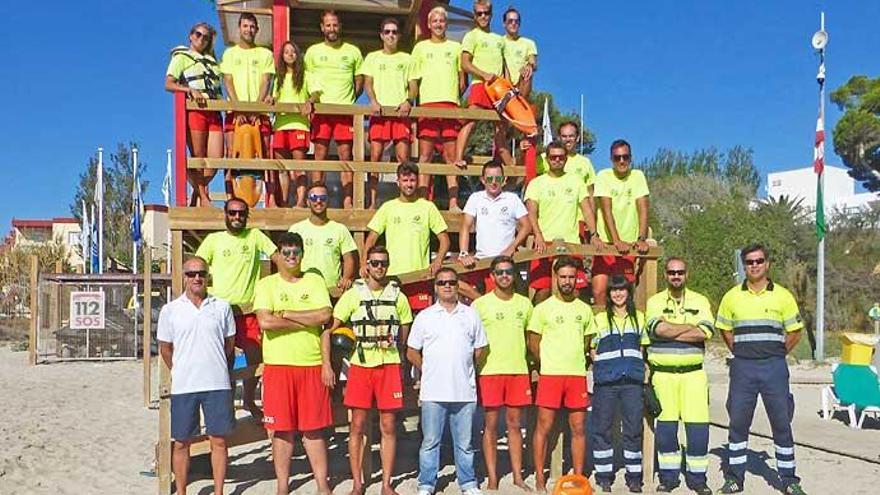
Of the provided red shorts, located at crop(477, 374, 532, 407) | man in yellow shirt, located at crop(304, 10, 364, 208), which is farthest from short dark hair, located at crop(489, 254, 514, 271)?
man in yellow shirt, located at crop(304, 10, 364, 208)

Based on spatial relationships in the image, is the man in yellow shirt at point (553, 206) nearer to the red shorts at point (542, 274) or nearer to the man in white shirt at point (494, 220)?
the red shorts at point (542, 274)

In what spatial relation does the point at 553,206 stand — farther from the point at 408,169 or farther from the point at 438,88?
the point at 438,88

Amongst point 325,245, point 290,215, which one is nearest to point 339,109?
point 290,215

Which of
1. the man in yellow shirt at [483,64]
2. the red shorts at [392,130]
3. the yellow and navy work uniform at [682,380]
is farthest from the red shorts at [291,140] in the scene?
the yellow and navy work uniform at [682,380]

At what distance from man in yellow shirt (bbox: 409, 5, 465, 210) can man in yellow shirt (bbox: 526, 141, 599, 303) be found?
1.04m

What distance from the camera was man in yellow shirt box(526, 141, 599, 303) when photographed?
293 inches

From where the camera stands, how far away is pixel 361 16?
10945 mm

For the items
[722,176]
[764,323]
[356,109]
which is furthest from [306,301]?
[722,176]

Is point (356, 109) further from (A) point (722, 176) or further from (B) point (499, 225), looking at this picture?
(A) point (722, 176)

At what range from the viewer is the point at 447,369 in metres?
6.57

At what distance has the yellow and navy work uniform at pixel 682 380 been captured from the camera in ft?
23.2

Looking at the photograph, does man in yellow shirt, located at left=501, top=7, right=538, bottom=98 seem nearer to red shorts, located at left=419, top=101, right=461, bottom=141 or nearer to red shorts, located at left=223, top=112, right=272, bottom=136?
red shorts, located at left=419, top=101, right=461, bottom=141

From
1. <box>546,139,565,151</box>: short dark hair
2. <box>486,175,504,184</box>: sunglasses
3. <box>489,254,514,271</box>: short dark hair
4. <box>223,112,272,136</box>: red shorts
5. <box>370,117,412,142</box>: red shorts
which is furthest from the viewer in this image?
<box>370,117,412,142</box>: red shorts

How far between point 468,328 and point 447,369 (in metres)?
0.37
